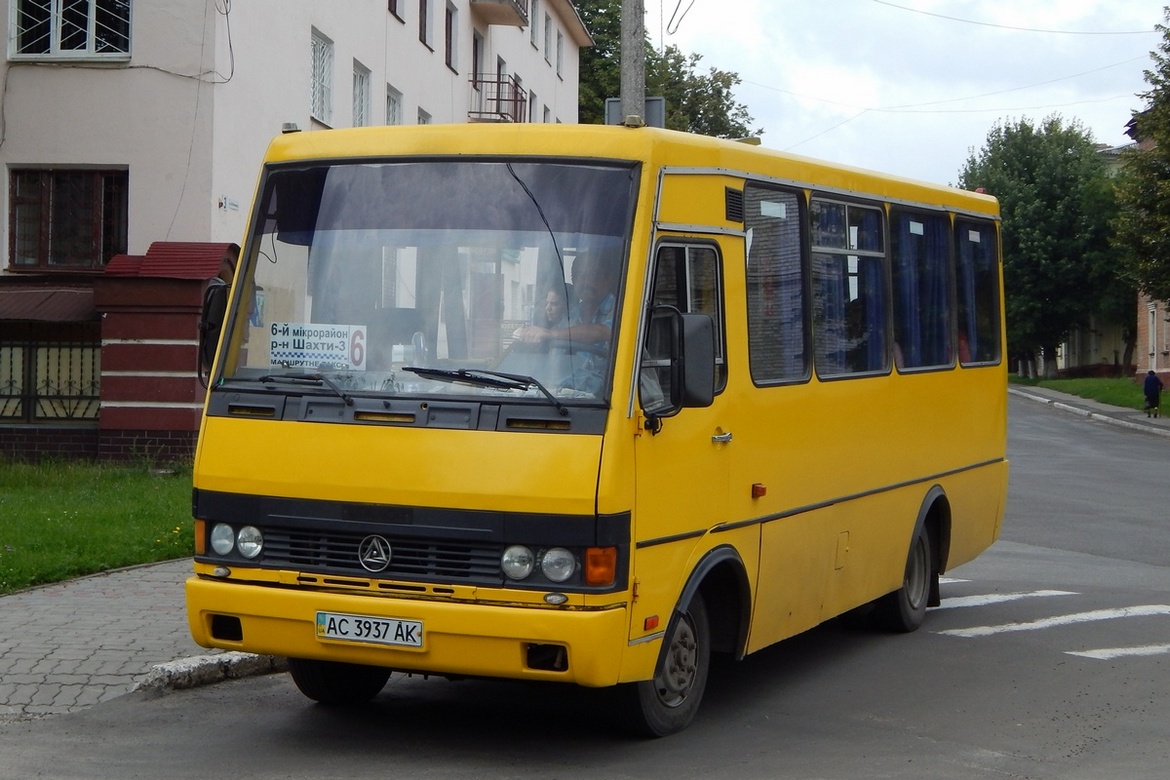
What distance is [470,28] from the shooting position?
37.5 m

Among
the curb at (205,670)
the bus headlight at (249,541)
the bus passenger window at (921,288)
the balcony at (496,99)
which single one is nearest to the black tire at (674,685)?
the bus headlight at (249,541)

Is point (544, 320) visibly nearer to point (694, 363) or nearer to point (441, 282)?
point (441, 282)

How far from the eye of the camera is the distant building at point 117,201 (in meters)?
19.5

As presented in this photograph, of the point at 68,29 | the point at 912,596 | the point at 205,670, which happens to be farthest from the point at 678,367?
the point at 68,29

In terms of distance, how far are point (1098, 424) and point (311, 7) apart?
25.1 m

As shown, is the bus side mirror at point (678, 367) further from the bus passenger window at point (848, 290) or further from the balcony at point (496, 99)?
the balcony at point (496, 99)

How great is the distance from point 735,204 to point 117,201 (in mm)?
15430

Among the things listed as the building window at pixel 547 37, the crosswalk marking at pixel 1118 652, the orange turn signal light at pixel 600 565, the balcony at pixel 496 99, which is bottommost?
the crosswalk marking at pixel 1118 652

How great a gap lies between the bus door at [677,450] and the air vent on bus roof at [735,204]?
229 mm

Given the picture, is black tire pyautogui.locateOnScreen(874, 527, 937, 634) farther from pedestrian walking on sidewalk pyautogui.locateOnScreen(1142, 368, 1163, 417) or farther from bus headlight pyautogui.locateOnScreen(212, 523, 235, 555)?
pedestrian walking on sidewalk pyautogui.locateOnScreen(1142, 368, 1163, 417)

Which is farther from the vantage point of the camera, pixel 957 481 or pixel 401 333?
pixel 957 481

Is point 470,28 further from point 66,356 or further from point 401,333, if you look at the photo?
point 401,333

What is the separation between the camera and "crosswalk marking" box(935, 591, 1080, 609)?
1167 centimetres

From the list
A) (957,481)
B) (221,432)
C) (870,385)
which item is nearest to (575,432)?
(221,432)
